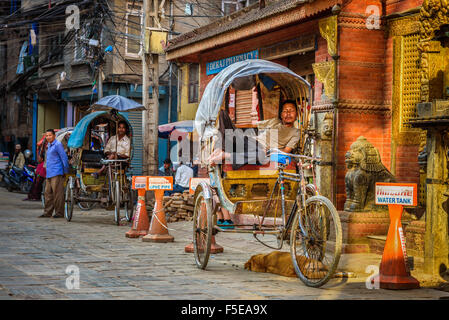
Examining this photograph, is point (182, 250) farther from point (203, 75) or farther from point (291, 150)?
point (203, 75)

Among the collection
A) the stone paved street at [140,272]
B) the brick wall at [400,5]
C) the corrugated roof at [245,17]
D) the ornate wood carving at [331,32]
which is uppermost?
the corrugated roof at [245,17]

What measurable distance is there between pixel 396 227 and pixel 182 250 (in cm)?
397

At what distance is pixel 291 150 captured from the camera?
31.2 ft

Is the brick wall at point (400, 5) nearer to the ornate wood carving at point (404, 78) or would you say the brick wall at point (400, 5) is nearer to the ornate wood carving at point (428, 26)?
the ornate wood carving at point (404, 78)

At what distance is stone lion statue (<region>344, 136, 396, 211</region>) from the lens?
10.4 metres

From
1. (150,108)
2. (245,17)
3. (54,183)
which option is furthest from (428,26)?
(54,183)

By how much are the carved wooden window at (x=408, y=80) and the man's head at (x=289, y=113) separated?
1799mm

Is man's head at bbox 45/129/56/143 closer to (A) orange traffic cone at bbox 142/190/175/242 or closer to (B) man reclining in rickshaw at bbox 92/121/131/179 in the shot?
(B) man reclining in rickshaw at bbox 92/121/131/179

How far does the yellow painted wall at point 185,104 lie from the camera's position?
977 inches

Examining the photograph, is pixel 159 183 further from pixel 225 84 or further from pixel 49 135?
pixel 49 135

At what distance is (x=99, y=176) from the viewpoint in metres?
15.9

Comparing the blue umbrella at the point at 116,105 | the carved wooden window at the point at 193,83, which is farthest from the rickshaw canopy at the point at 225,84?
the carved wooden window at the point at 193,83

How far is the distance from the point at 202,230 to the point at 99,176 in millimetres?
7545
